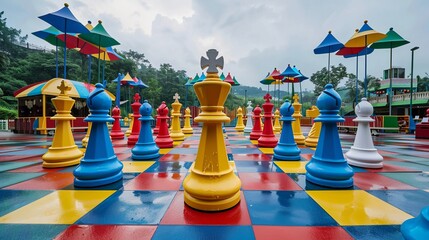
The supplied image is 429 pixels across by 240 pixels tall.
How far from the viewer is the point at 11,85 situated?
2095 cm

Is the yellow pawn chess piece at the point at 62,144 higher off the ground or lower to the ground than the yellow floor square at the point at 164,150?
higher


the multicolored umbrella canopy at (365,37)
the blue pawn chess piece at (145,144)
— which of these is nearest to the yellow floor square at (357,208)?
the blue pawn chess piece at (145,144)

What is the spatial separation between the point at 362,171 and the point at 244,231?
2016 mm

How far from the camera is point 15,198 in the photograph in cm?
154

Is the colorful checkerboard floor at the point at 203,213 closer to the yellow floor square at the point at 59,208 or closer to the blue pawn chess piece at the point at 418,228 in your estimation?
the yellow floor square at the point at 59,208

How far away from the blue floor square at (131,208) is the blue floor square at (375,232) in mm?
1155

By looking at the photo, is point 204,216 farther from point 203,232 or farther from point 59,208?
point 59,208

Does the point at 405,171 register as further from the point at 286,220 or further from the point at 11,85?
the point at 11,85

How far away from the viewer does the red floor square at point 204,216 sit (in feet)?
3.95

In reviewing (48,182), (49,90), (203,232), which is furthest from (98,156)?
(49,90)

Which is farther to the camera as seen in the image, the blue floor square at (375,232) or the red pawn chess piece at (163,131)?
the red pawn chess piece at (163,131)

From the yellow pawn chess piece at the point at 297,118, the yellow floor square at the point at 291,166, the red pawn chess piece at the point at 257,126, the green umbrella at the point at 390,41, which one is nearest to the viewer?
the yellow floor square at the point at 291,166

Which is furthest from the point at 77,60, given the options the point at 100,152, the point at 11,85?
the point at 100,152

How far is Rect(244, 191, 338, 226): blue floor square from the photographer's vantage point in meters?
1.20
